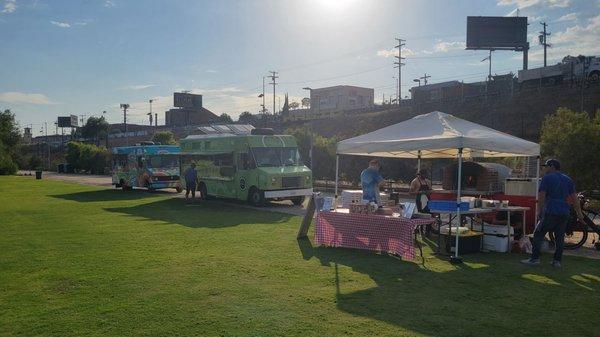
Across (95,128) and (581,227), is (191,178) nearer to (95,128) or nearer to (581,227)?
(581,227)

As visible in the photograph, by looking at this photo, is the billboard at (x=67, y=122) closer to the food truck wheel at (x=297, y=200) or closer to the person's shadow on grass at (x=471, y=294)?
the food truck wheel at (x=297, y=200)

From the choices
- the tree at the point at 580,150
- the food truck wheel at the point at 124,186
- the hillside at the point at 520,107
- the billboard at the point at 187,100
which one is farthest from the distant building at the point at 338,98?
the tree at the point at 580,150

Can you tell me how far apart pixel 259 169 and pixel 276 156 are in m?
0.97

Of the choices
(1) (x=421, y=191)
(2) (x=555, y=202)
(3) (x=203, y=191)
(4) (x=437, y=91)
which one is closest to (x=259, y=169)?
(3) (x=203, y=191)

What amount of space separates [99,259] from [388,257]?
5009 mm

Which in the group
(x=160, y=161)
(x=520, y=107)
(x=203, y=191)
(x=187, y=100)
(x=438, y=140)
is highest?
(x=187, y=100)

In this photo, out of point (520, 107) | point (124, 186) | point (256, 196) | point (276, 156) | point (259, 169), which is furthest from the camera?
point (520, 107)

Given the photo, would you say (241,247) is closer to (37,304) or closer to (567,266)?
(37,304)

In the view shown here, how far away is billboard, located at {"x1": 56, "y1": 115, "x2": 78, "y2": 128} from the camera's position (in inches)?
4031

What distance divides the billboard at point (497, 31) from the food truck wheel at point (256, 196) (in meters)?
44.3

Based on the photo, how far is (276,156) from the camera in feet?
63.2

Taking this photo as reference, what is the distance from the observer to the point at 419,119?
10.6 metres

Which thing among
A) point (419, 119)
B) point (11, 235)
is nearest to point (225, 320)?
point (419, 119)

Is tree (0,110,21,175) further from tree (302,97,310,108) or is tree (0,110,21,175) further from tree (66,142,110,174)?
tree (302,97,310,108)
